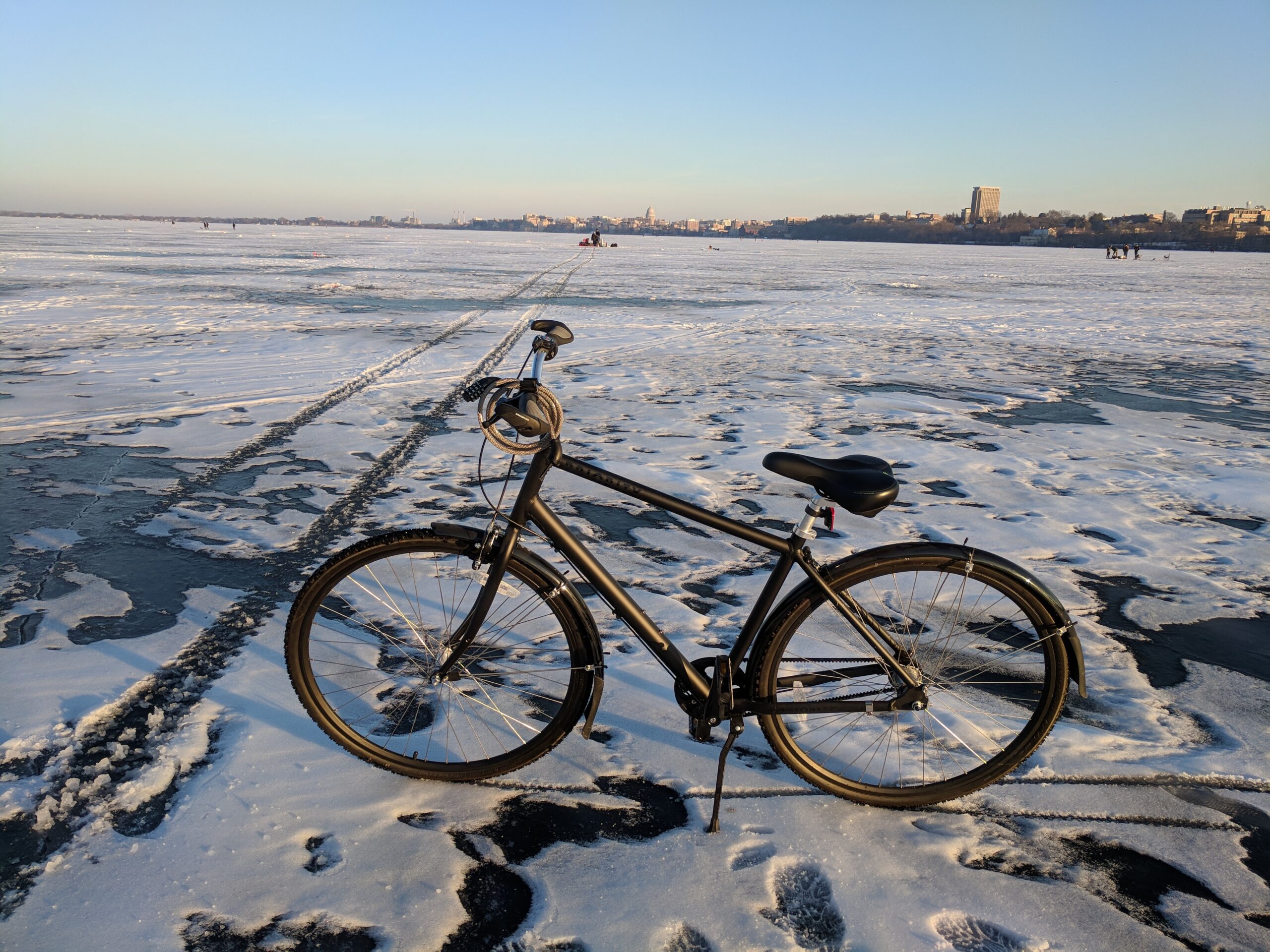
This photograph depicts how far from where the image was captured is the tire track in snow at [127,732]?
7.64 ft

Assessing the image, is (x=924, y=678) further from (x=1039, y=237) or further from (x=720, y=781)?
(x=1039, y=237)

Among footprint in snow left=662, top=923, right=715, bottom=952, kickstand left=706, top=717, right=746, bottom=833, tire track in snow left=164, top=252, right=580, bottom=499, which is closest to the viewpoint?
footprint in snow left=662, top=923, right=715, bottom=952

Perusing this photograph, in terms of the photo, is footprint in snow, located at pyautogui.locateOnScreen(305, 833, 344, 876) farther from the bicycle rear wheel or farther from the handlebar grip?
the handlebar grip

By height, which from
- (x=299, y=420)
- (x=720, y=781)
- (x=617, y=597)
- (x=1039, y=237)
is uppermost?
(x=1039, y=237)

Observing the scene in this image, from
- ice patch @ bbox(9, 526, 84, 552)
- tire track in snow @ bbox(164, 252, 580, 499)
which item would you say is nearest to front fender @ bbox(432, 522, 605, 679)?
ice patch @ bbox(9, 526, 84, 552)

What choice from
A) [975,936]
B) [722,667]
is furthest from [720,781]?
[975,936]

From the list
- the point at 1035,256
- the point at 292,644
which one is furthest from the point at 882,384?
the point at 1035,256

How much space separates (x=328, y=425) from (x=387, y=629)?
3.97 metres

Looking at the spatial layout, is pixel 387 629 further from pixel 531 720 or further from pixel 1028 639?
pixel 1028 639

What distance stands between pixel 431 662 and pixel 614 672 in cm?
95

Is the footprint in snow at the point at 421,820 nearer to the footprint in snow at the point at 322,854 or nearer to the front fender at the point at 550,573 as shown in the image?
the footprint in snow at the point at 322,854

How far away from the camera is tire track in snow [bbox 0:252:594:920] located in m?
2.33

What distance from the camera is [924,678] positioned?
8.39 ft

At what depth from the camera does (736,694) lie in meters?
2.59
